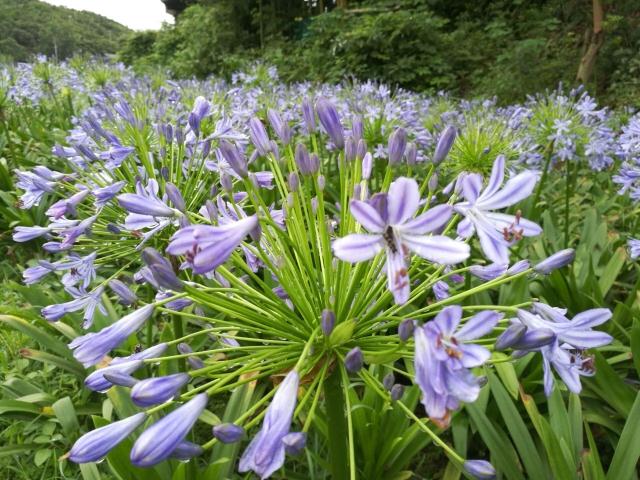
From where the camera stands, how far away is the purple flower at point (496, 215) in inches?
43.5

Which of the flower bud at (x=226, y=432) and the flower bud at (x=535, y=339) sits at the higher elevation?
the flower bud at (x=535, y=339)

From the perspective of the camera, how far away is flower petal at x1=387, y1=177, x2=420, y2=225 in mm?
978

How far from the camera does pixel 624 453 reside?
5.77 feet

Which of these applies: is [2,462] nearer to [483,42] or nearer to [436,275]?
[436,275]

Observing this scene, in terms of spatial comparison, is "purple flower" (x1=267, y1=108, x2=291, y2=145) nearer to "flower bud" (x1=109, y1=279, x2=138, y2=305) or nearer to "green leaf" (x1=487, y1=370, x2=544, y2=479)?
"flower bud" (x1=109, y1=279, x2=138, y2=305)

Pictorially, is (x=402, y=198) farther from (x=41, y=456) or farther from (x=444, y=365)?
(x=41, y=456)

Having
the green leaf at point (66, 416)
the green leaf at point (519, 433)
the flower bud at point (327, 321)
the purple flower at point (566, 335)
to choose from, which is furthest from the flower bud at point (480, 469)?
the green leaf at point (66, 416)

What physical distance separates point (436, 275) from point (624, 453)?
1070 mm

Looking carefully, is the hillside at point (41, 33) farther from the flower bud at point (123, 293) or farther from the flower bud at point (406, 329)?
the flower bud at point (406, 329)

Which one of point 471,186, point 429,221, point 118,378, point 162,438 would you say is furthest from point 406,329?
point 118,378

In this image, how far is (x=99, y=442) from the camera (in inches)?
43.3

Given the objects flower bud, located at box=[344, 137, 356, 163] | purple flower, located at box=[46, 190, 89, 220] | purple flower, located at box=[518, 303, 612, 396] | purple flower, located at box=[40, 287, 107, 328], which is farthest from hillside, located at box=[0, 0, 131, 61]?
purple flower, located at box=[518, 303, 612, 396]

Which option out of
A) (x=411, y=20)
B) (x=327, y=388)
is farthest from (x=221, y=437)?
(x=411, y=20)

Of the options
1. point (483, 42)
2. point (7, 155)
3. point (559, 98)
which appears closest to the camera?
point (559, 98)
